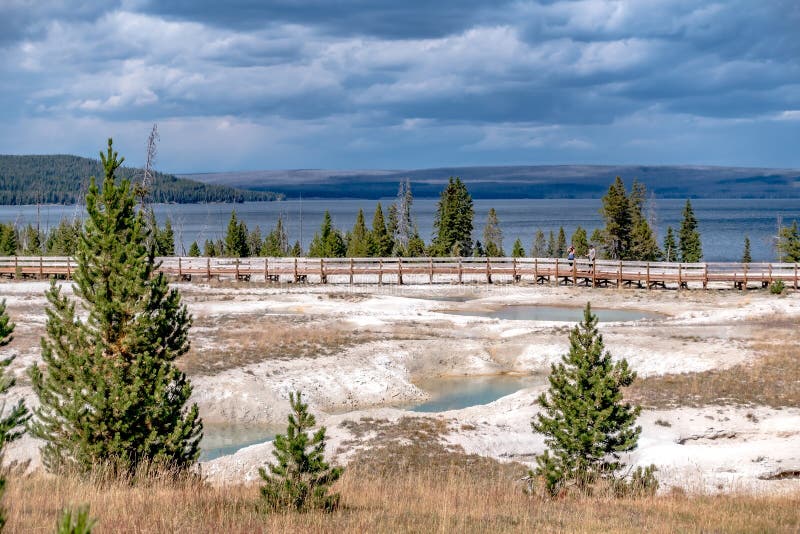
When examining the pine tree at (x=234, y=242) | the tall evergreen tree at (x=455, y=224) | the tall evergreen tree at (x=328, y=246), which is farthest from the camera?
the pine tree at (x=234, y=242)

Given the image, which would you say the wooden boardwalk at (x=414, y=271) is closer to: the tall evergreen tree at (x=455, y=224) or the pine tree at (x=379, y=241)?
the tall evergreen tree at (x=455, y=224)

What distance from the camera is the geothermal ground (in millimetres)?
18672

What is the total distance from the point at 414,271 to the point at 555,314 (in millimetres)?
14828

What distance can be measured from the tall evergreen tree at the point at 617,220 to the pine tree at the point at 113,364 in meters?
77.3

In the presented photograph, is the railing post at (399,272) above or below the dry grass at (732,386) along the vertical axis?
above

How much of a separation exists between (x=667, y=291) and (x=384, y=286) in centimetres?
1867

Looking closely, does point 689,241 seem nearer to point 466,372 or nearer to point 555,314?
point 555,314

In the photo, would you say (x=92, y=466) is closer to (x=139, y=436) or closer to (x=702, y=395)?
(x=139, y=436)

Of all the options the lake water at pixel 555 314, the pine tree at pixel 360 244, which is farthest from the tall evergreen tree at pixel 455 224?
the lake water at pixel 555 314

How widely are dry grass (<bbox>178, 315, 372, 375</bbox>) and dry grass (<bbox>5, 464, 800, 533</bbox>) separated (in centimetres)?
1609

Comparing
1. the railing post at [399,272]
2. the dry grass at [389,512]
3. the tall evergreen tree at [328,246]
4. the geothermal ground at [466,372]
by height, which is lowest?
the geothermal ground at [466,372]

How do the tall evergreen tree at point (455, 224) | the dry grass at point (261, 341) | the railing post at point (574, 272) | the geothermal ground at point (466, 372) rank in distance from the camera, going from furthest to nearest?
the tall evergreen tree at point (455, 224), the railing post at point (574, 272), the dry grass at point (261, 341), the geothermal ground at point (466, 372)

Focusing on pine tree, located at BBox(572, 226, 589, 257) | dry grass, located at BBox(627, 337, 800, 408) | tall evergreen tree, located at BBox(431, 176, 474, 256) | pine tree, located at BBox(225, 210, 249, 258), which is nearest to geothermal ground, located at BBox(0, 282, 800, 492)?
dry grass, located at BBox(627, 337, 800, 408)

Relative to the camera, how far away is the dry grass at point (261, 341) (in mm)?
27375
